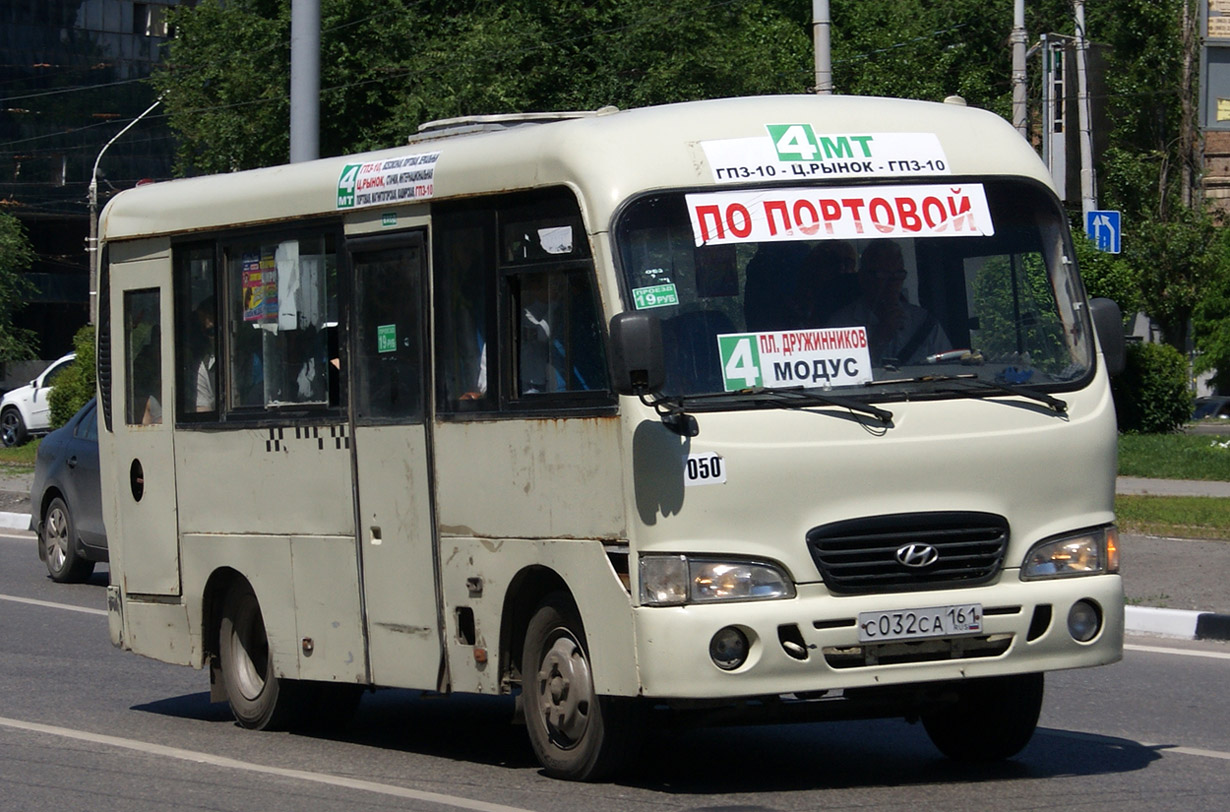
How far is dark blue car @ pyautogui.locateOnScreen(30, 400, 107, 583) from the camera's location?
1658 centimetres

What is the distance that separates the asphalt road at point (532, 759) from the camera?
728 centimetres

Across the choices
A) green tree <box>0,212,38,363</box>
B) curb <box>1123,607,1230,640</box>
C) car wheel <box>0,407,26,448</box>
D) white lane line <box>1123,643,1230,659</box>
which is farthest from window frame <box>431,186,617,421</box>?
green tree <box>0,212,38,363</box>

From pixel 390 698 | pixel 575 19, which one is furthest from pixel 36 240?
pixel 390 698

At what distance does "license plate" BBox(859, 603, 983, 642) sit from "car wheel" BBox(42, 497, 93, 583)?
11108mm

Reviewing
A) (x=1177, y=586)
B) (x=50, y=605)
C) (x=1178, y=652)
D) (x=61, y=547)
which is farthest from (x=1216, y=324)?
(x=1178, y=652)

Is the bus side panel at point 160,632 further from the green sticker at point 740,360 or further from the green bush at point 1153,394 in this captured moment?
the green bush at point 1153,394

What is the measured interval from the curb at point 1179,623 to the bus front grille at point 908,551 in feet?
19.0

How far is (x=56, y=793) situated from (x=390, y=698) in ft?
10.6

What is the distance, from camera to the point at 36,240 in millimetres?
80125

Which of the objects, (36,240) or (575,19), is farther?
(36,240)

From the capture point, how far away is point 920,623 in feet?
23.1

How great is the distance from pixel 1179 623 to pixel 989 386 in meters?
5.89

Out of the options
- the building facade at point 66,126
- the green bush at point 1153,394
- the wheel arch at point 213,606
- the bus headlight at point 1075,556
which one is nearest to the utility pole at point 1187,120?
the green bush at point 1153,394

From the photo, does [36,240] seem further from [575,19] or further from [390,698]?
[390,698]
